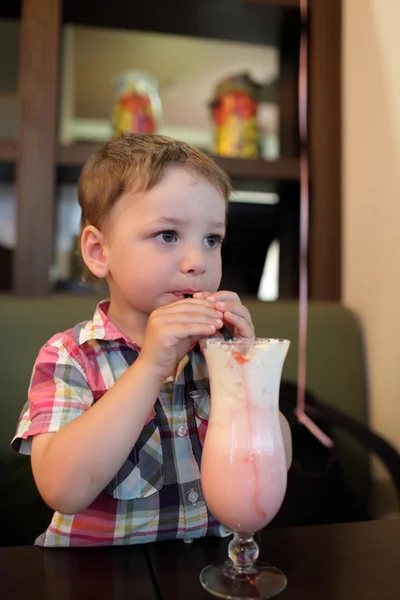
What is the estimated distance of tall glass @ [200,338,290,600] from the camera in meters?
0.54

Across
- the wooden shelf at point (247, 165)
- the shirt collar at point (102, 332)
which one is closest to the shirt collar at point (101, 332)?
the shirt collar at point (102, 332)

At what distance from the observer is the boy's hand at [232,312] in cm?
65

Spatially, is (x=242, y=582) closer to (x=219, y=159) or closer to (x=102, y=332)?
(x=102, y=332)

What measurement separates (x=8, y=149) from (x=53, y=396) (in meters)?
1.01

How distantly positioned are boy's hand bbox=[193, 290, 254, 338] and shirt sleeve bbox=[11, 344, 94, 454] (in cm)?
20

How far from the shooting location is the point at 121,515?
28.9 inches

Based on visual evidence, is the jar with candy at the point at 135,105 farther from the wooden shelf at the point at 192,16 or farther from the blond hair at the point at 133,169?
the blond hair at the point at 133,169

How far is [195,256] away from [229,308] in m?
0.10

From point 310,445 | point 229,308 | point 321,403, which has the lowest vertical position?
point 310,445

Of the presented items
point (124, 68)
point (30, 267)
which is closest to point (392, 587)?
point (30, 267)

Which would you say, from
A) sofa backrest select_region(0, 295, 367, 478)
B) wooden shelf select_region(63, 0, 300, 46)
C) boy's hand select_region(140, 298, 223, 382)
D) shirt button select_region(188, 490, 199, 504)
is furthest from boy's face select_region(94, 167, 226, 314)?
wooden shelf select_region(63, 0, 300, 46)

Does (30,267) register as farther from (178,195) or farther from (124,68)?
(178,195)

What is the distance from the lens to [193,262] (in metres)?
0.71

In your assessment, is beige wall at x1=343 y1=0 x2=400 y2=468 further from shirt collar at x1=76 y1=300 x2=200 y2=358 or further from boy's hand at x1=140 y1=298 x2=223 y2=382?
boy's hand at x1=140 y1=298 x2=223 y2=382
